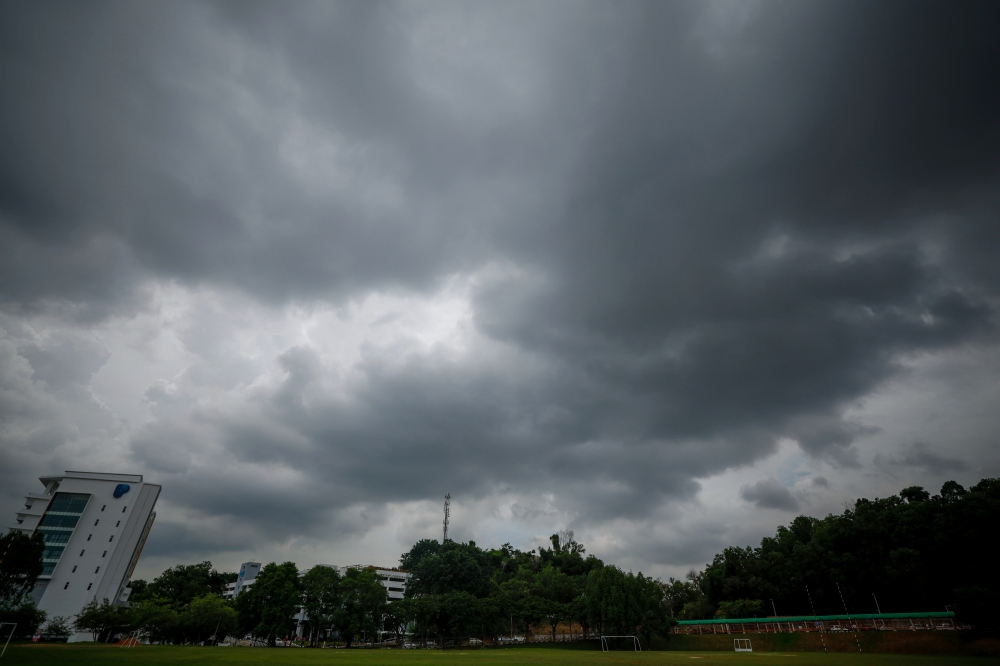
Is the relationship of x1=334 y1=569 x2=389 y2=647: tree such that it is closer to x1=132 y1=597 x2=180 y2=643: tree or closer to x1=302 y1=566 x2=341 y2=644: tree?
x1=302 y1=566 x2=341 y2=644: tree

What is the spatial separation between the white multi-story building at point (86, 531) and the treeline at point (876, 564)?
10087cm

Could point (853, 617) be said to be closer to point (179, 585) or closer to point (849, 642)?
point (849, 642)

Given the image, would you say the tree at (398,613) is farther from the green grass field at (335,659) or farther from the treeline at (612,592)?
the green grass field at (335,659)

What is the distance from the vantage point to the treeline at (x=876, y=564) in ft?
190

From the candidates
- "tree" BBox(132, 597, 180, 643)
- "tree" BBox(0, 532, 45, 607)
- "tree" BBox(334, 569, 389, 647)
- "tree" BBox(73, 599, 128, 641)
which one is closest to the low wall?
"tree" BBox(334, 569, 389, 647)

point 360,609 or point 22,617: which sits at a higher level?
point 360,609

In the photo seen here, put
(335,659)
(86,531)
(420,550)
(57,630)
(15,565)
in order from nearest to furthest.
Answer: (335,659) → (15,565) → (57,630) → (86,531) → (420,550)

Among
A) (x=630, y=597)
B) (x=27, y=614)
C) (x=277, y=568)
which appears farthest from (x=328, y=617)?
(x=630, y=597)

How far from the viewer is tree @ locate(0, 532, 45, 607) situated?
5203cm

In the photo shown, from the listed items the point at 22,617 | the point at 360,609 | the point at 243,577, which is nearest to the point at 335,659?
the point at 360,609

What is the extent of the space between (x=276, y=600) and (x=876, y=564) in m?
84.5

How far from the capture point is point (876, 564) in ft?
224

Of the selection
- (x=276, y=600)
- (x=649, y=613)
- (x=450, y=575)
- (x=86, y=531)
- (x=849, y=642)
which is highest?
(x=86, y=531)

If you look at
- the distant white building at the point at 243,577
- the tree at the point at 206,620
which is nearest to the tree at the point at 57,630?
the tree at the point at 206,620
